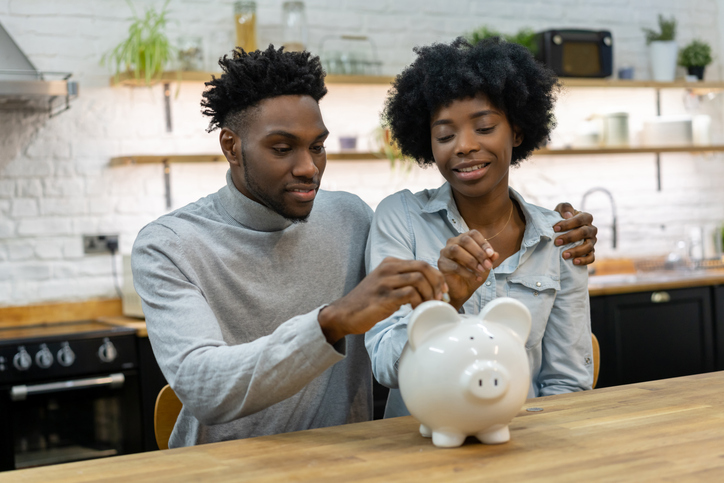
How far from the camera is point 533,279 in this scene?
4.85ft

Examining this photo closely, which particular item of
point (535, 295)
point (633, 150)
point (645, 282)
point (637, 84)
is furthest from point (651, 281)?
point (535, 295)

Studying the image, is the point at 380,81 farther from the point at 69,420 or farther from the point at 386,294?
the point at 386,294

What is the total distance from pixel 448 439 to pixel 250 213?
652mm

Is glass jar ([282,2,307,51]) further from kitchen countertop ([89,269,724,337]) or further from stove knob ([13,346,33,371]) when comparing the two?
stove knob ([13,346,33,371])

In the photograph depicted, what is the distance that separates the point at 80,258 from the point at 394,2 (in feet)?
6.49

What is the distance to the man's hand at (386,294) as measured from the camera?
1.04 metres

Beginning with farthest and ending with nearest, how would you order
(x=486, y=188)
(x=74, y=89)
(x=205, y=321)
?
(x=74, y=89) → (x=486, y=188) → (x=205, y=321)

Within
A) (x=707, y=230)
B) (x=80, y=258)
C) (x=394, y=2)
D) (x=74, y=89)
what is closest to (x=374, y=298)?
(x=74, y=89)

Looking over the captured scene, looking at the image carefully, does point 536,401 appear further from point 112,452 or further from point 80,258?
point 80,258

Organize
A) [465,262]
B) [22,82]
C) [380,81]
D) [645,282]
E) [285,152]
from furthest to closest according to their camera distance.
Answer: [380,81] → [645,282] → [22,82] → [285,152] → [465,262]

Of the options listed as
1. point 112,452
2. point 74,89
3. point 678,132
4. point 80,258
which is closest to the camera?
point 112,452

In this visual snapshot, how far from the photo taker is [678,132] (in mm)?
4297

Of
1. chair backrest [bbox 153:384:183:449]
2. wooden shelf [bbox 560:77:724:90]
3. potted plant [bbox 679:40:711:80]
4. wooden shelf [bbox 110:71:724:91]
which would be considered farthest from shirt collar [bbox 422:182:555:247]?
potted plant [bbox 679:40:711:80]

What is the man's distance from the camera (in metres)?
1.26
